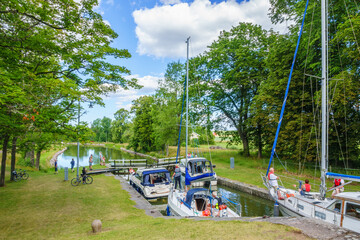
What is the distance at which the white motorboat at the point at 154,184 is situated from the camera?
14.9m

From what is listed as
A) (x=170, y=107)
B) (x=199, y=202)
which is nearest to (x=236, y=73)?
(x=170, y=107)

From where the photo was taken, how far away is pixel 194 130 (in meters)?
32.6

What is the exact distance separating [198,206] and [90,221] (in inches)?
199

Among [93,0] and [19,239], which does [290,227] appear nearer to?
[19,239]

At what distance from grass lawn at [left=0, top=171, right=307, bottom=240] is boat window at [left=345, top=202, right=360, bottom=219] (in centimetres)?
275

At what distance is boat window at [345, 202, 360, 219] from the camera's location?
676 cm

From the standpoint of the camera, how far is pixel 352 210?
6910 millimetres

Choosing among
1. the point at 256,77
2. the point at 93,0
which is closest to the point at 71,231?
the point at 93,0

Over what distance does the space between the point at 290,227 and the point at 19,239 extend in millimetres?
8709

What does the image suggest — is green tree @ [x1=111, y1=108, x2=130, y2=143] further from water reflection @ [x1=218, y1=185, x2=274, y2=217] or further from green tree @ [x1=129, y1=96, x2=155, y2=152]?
water reflection @ [x1=218, y1=185, x2=274, y2=217]

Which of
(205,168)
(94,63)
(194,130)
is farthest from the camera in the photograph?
(194,130)

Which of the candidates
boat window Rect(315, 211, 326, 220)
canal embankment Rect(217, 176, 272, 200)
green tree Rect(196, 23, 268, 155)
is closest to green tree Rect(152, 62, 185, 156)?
green tree Rect(196, 23, 268, 155)

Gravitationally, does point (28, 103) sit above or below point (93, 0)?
below

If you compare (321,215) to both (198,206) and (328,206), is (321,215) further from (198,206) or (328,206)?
(198,206)
